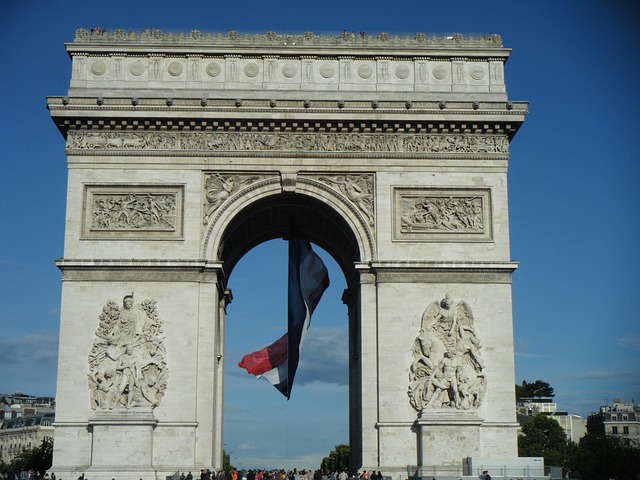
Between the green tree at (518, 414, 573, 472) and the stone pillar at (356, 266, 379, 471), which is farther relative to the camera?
the green tree at (518, 414, 573, 472)

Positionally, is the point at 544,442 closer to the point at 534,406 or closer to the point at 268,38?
the point at 534,406

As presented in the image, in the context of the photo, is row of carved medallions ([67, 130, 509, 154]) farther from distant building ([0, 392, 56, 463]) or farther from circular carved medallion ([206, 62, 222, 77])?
distant building ([0, 392, 56, 463])

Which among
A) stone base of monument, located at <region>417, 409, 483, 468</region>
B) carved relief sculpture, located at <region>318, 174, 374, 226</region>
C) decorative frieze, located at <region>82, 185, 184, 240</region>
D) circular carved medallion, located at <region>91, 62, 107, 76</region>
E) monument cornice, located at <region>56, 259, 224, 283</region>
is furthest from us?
circular carved medallion, located at <region>91, 62, 107, 76</region>

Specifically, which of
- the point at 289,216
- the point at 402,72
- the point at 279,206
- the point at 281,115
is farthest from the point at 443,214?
the point at 289,216

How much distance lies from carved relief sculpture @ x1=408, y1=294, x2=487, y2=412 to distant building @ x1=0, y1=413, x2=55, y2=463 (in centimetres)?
6098

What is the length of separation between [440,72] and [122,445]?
Result: 14.7 meters

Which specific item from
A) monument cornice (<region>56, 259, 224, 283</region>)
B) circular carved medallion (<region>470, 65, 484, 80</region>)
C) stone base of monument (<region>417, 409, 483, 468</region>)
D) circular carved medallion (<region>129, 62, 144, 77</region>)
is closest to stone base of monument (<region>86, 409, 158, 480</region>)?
monument cornice (<region>56, 259, 224, 283</region>)

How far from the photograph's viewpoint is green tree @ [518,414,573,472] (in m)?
65.3

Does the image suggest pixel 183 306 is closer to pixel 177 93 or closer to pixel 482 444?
pixel 177 93

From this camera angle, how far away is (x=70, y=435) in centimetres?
2861

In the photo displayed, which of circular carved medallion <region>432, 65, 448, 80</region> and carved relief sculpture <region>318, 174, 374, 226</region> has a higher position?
circular carved medallion <region>432, 65, 448, 80</region>

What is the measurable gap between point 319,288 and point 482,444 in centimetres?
837

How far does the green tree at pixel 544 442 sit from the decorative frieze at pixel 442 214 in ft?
125

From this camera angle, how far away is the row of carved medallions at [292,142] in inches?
1211
